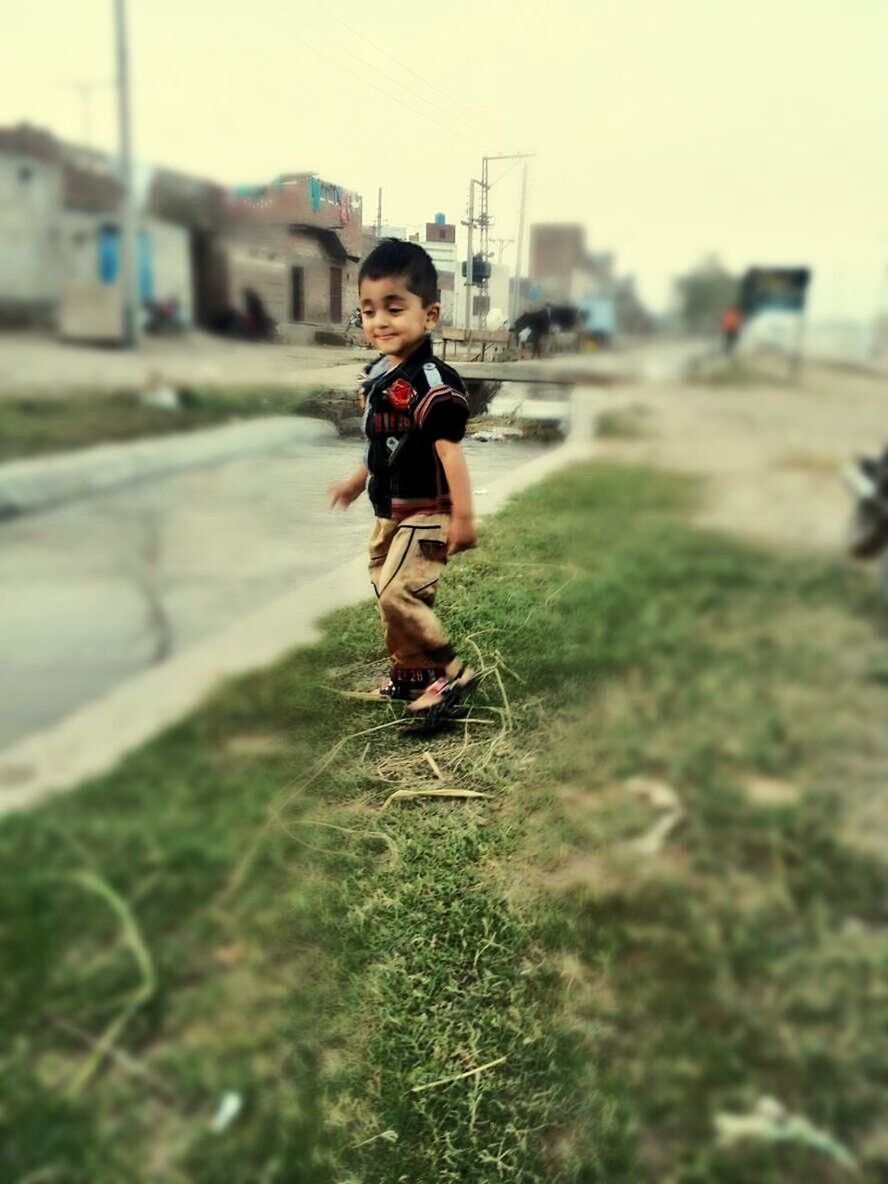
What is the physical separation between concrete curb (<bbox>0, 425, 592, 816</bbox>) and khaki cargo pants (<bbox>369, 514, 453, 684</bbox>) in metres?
0.05

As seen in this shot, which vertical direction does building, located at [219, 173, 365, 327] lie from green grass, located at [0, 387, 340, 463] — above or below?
above

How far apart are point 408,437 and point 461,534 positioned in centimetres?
10

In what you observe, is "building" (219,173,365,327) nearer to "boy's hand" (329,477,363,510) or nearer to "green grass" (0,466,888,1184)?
"boy's hand" (329,477,363,510)

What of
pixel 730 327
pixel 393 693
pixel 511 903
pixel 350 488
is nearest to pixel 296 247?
pixel 350 488

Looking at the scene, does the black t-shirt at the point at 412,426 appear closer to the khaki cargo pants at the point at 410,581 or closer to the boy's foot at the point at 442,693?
the khaki cargo pants at the point at 410,581

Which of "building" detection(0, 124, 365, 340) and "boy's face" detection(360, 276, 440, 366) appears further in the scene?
"boy's face" detection(360, 276, 440, 366)

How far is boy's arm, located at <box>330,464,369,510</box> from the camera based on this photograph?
80cm

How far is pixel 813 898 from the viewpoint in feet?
2.30

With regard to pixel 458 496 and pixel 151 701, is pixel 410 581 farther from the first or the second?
pixel 151 701

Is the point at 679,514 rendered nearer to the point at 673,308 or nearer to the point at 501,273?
the point at 673,308

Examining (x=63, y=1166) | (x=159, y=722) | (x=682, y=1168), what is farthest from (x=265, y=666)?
(x=682, y=1168)

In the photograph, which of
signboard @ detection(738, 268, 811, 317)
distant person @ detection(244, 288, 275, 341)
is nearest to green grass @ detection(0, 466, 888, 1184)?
signboard @ detection(738, 268, 811, 317)

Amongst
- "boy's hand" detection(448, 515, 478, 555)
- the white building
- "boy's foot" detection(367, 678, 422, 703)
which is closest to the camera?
the white building

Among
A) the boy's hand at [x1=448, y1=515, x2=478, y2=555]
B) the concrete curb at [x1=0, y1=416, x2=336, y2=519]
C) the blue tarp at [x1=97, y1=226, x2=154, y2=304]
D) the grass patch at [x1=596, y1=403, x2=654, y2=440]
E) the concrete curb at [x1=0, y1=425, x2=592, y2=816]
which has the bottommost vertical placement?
the concrete curb at [x1=0, y1=425, x2=592, y2=816]
